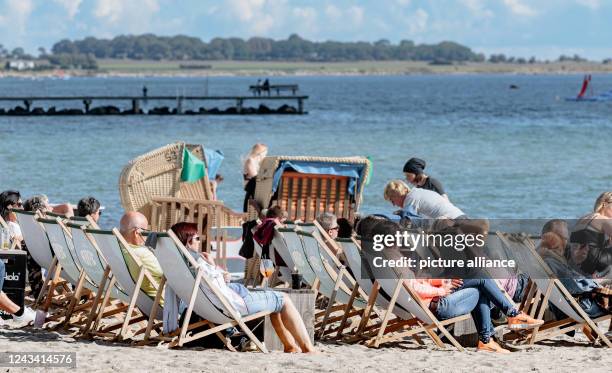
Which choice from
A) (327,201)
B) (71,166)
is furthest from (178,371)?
(71,166)

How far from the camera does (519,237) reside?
8.70 m

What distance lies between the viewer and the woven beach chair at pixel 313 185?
43.3 ft

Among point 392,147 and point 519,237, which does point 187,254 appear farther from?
point 392,147

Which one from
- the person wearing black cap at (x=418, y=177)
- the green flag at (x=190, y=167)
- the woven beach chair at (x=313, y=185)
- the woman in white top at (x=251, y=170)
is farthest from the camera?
the green flag at (x=190, y=167)

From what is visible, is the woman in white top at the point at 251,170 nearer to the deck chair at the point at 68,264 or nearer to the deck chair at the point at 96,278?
the deck chair at the point at 68,264

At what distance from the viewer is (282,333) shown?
8.12 meters

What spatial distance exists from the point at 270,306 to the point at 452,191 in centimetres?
2143

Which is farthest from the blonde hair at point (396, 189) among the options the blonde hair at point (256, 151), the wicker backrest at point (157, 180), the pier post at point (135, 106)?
the pier post at point (135, 106)

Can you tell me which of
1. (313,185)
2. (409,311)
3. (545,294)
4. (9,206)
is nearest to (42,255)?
(9,206)

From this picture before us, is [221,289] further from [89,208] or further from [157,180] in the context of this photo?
[157,180]

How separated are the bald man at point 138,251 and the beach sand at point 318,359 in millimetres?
429

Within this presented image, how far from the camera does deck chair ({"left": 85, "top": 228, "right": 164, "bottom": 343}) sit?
323 inches

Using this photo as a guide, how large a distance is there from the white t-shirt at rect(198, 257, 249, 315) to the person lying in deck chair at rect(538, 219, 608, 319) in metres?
2.03

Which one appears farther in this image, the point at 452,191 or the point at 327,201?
the point at 452,191
